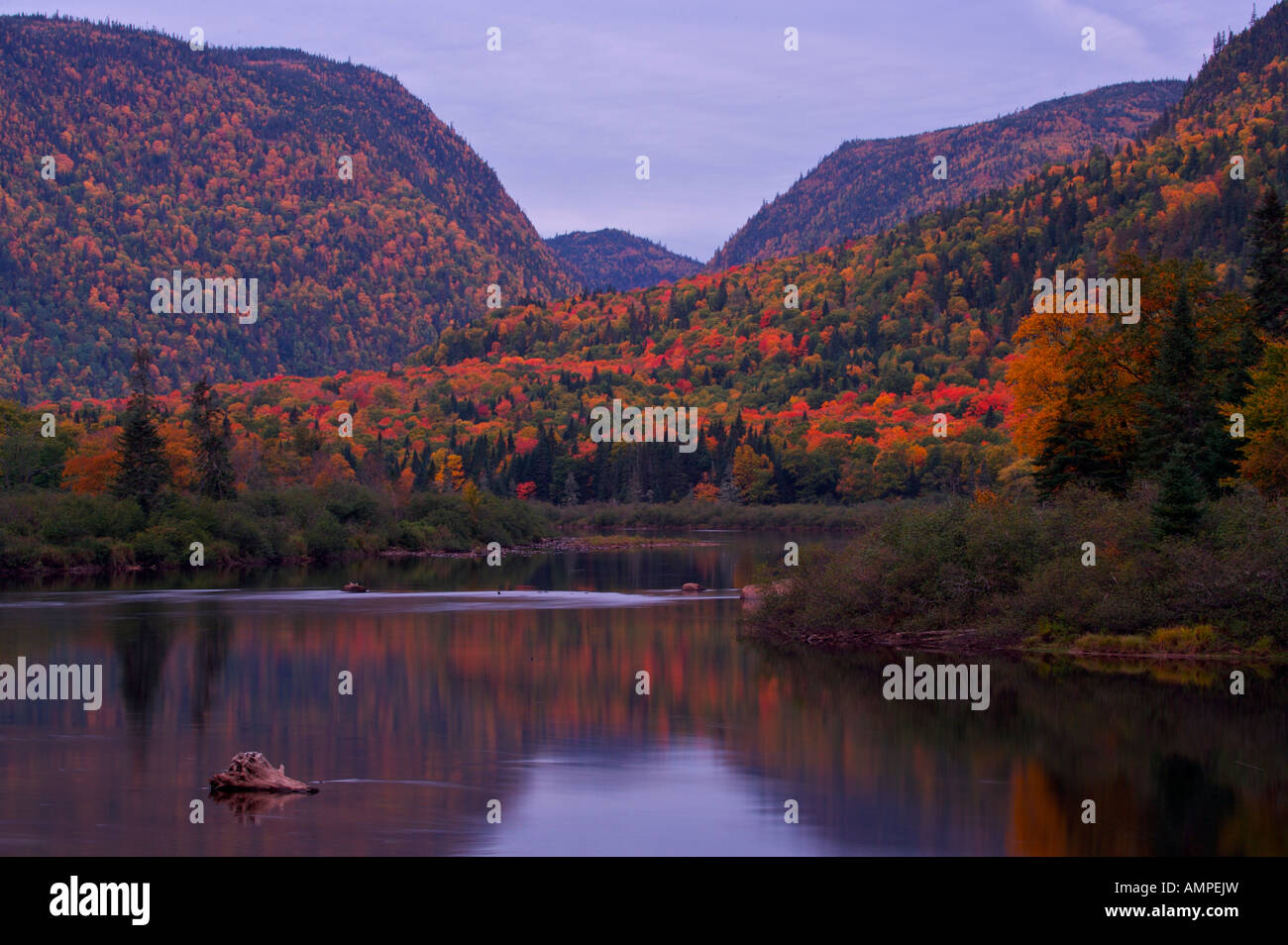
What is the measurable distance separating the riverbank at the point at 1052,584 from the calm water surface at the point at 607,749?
5.21 feet

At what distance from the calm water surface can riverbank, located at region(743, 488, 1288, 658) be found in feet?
5.21

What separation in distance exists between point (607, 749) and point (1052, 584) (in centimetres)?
1764

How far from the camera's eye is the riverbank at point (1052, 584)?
38781 mm

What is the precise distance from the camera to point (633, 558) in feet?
316

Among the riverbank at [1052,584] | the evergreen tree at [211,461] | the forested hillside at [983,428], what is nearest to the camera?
the riverbank at [1052,584]

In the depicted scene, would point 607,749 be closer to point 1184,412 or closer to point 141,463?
point 1184,412

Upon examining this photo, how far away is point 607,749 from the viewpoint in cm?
3072

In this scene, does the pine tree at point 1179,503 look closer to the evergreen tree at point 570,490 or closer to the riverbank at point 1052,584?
the riverbank at point 1052,584

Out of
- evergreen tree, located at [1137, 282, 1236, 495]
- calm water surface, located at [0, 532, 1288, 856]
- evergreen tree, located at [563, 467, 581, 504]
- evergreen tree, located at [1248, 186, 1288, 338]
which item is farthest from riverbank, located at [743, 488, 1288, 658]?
evergreen tree, located at [563, 467, 581, 504]

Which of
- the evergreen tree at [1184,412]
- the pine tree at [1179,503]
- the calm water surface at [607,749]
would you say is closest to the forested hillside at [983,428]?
the evergreen tree at [1184,412]

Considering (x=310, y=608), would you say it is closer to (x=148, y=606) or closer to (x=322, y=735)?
→ (x=148, y=606)

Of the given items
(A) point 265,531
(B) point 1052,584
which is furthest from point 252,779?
(A) point 265,531

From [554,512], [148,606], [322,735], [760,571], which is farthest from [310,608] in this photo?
[554,512]
